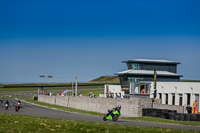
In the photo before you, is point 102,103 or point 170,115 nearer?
point 170,115

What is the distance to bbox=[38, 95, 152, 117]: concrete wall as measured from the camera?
4534 centimetres

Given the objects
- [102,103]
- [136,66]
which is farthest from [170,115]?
[136,66]

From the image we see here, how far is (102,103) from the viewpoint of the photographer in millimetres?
61000

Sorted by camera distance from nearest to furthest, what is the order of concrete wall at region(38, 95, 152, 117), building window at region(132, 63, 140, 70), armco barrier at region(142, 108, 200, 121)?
armco barrier at region(142, 108, 200, 121) → concrete wall at region(38, 95, 152, 117) → building window at region(132, 63, 140, 70)

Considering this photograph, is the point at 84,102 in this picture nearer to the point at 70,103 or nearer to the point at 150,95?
the point at 70,103

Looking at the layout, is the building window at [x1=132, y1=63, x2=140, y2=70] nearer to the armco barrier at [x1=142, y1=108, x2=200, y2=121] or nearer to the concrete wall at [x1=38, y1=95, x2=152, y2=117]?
the concrete wall at [x1=38, y1=95, x2=152, y2=117]

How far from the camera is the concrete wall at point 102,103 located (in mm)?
45341

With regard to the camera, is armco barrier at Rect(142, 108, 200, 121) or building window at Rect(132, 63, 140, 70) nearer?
armco barrier at Rect(142, 108, 200, 121)

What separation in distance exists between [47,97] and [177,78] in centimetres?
3184

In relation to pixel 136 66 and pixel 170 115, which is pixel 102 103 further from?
pixel 136 66

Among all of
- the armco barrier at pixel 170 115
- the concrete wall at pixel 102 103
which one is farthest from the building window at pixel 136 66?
the armco barrier at pixel 170 115

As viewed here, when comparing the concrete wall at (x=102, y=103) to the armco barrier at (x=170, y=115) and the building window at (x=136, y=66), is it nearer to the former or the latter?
the armco barrier at (x=170, y=115)

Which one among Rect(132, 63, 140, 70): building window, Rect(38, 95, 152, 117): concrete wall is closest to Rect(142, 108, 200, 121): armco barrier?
Rect(38, 95, 152, 117): concrete wall

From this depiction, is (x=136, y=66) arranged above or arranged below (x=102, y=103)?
above
